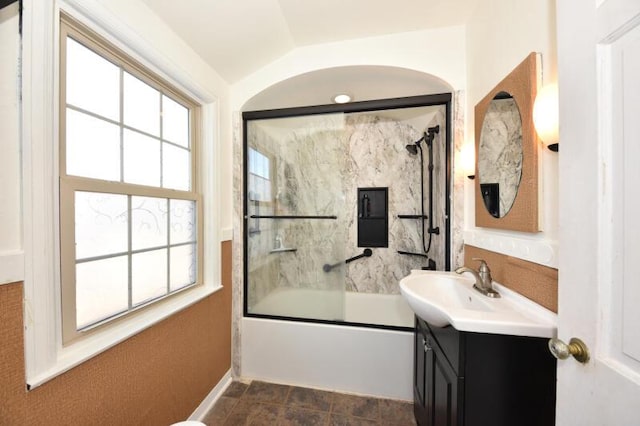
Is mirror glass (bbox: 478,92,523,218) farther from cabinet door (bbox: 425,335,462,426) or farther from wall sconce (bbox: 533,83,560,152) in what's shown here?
cabinet door (bbox: 425,335,462,426)

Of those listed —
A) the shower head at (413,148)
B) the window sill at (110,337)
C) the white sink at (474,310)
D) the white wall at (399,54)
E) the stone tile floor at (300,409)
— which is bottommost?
the stone tile floor at (300,409)

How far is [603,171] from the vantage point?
0.51 meters

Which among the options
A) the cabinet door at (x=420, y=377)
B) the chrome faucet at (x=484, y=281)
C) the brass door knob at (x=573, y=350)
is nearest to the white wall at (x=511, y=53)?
the chrome faucet at (x=484, y=281)

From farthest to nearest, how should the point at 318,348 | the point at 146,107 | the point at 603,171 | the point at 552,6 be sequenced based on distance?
the point at 318,348 → the point at 146,107 → the point at 552,6 → the point at 603,171

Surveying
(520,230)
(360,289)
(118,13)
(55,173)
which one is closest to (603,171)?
(520,230)

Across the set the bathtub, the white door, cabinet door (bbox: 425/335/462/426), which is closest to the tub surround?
the white door

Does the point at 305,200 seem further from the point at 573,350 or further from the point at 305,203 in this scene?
the point at 573,350

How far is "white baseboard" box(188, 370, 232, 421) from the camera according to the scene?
5.05 ft

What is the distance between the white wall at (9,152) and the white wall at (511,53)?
1.81 metres

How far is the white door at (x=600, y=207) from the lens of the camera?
0.46 metres

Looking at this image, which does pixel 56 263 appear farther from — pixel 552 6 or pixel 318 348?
pixel 552 6

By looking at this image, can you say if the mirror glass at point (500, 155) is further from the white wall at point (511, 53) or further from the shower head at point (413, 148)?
the shower head at point (413, 148)

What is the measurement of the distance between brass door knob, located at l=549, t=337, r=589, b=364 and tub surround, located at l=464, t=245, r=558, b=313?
313 mm

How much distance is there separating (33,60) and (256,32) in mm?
1128
